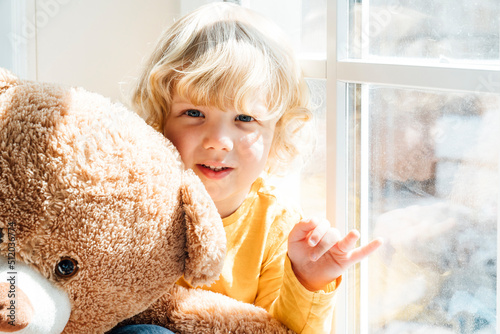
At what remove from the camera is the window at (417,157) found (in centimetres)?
73

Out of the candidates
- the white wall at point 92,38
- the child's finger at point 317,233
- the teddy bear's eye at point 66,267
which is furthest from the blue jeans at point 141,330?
the white wall at point 92,38

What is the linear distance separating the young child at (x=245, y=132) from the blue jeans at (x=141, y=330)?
8.5 inches

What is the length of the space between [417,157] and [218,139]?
34 cm

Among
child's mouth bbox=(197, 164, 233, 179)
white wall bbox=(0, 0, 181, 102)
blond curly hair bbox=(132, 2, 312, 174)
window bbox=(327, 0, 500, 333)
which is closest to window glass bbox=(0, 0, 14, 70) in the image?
white wall bbox=(0, 0, 181, 102)

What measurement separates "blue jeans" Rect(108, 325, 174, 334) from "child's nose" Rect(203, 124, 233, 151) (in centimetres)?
34

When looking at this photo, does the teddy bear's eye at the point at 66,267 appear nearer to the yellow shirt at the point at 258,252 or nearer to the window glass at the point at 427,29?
the yellow shirt at the point at 258,252

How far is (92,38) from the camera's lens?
156 cm

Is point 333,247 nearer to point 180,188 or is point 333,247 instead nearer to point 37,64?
point 180,188

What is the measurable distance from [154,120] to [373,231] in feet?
1.51

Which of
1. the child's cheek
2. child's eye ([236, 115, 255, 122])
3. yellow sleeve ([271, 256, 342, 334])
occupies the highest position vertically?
child's eye ([236, 115, 255, 122])

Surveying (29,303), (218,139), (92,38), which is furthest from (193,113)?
(92,38)

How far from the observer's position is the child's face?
988 mm

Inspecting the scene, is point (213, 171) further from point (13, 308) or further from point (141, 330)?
point (13, 308)

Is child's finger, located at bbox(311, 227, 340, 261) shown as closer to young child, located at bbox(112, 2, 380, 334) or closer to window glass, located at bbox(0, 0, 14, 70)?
young child, located at bbox(112, 2, 380, 334)
